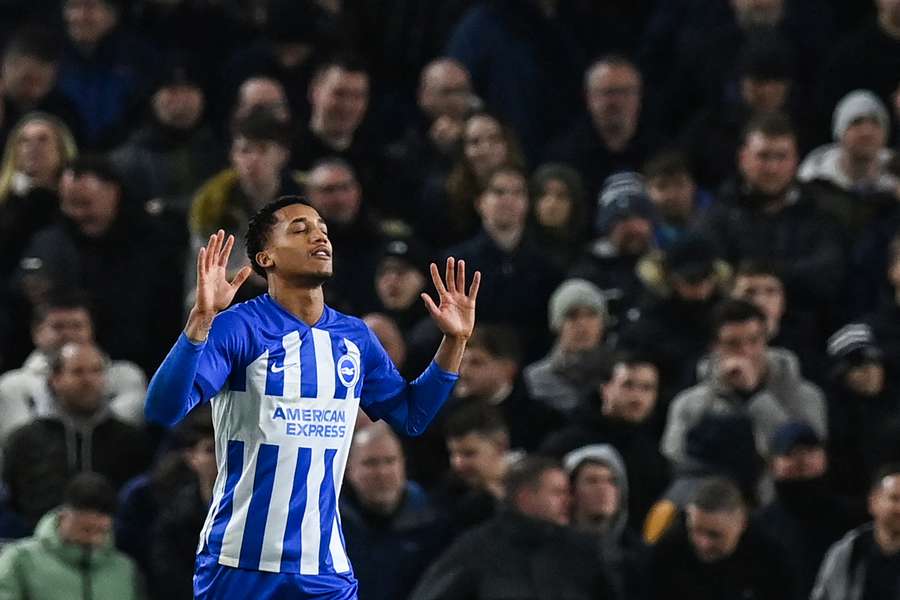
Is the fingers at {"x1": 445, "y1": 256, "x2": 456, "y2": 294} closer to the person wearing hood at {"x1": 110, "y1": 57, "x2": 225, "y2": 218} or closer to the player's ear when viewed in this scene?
the player's ear

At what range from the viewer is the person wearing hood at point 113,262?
37.6 feet

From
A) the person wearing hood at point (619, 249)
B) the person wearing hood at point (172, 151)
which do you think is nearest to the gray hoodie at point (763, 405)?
the person wearing hood at point (619, 249)

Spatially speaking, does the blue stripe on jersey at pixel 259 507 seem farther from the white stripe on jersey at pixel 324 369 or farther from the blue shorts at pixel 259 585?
the white stripe on jersey at pixel 324 369

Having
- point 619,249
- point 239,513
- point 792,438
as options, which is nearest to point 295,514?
point 239,513

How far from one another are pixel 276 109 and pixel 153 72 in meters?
1.43

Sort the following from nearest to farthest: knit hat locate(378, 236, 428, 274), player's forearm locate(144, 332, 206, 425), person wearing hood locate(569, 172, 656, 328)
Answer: player's forearm locate(144, 332, 206, 425) < knit hat locate(378, 236, 428, 274) < person wearing hood locate(569, 172, 656, 328)

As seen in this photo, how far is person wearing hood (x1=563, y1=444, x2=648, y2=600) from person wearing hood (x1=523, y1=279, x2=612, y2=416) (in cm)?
87

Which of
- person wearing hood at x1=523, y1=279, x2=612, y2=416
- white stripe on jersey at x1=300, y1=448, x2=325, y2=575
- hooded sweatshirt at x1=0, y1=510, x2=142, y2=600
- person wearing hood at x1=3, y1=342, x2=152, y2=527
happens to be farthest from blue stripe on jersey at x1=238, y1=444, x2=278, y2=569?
person wearing hood at x1=523, y1=279, x2=612, y2=416

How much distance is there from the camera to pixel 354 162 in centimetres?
1229

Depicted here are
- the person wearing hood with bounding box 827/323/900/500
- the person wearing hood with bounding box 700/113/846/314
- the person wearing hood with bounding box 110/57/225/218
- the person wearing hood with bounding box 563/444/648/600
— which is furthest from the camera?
the person wearing hood with bounding box 110/57/225/218

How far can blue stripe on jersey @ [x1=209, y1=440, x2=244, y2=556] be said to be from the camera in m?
6.60

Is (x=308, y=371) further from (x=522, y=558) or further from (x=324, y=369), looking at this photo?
(x=522, y=558)

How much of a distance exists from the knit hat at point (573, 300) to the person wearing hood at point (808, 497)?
1.23m

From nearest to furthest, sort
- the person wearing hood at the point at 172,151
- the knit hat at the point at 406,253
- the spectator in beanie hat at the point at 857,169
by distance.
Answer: the knit hat at the point at 406,253 → the spectator in beanie hat at the point at 857,169 → the person wearing hood at the point at 172,151
